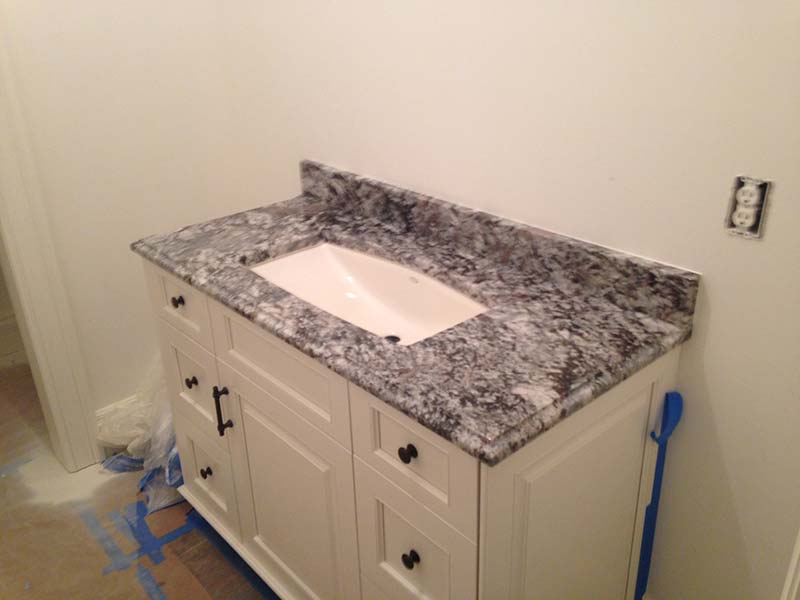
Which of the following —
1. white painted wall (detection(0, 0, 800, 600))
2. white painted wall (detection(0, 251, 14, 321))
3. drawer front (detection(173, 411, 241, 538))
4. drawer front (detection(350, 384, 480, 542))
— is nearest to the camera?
drawer front (detection(350, 384, 480, 542))

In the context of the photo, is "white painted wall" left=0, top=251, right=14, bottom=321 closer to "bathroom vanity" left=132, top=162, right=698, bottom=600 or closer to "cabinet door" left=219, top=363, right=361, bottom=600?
"bathroom vanity" left=132, top=162, right=698, bottom=600

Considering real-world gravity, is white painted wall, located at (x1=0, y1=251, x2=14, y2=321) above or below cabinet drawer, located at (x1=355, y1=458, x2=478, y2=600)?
below

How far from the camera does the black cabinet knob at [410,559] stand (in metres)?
1.23

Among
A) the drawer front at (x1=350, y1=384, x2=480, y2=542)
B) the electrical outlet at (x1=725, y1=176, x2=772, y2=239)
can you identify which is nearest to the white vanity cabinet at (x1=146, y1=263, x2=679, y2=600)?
the drawer front at (x1=350, y1=384, x2=480, y2=542)

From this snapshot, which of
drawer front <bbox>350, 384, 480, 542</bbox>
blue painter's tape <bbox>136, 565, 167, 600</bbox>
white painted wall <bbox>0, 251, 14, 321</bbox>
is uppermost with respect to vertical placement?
drawer front <bbox>350, 384, 480, 542</bbox>

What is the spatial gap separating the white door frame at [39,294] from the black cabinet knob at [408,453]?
4.45 feet

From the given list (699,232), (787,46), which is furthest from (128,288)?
(787,46)

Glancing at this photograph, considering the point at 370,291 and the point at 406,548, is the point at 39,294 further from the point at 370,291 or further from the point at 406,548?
the point at 406,548

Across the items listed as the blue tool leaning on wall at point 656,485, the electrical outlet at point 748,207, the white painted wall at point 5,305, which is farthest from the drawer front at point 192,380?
the white painted wall at point 5,305

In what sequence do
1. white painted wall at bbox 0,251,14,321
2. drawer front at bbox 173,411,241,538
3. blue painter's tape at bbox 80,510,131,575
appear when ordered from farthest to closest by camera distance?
white painted wall at bbox 0,251,14,321 < blue painter's tape at bbox 80,510,131,575 < drawer front at bbox 173,411,241,538

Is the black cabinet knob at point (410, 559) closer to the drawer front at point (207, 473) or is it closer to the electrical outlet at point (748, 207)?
the drawer front at point (207, 473)

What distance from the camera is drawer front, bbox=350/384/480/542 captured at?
41.7 inches

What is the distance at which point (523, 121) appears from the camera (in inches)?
56.6

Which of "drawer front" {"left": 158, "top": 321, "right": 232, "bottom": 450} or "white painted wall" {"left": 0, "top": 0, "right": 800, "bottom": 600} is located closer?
"white painted wall" {"left": 0, "top": 0, "right": 800, "bottom": 600}
